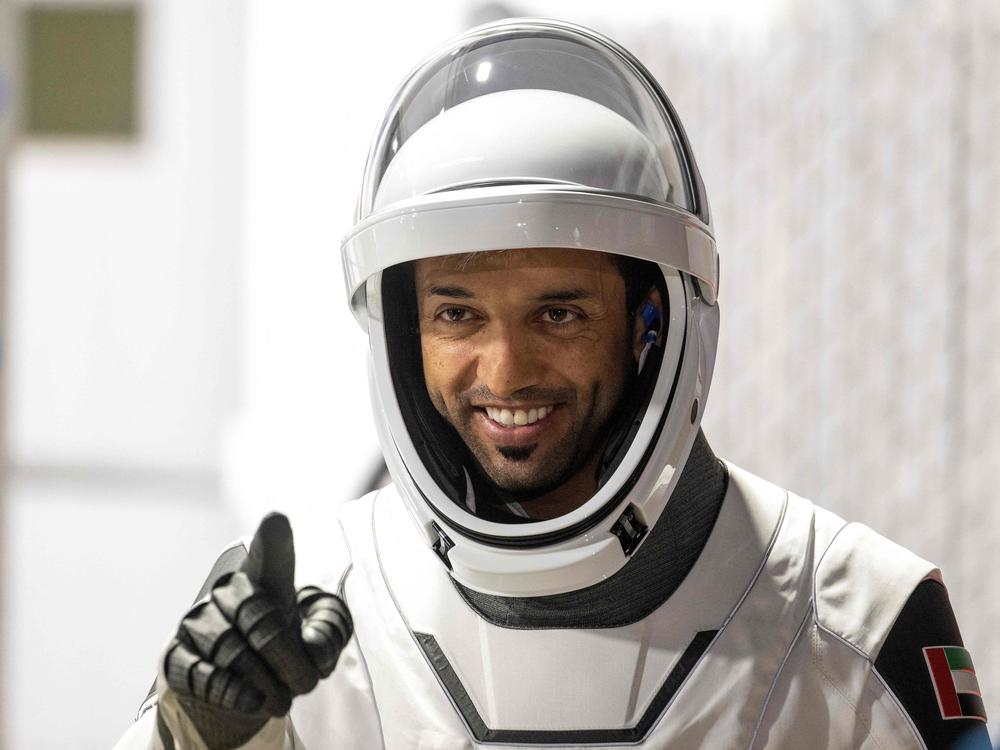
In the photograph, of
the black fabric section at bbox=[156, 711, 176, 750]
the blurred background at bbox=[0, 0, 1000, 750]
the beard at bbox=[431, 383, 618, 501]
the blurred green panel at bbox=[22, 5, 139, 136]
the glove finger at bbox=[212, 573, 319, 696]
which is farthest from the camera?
the blurred green panel at bbox=[22, 5, 139, 136]

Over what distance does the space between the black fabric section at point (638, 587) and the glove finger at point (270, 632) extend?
0.26 meters

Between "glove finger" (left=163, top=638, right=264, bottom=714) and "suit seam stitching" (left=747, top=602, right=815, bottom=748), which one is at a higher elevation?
"glove finger" (left=163, top=638, right=264, bottom=714)

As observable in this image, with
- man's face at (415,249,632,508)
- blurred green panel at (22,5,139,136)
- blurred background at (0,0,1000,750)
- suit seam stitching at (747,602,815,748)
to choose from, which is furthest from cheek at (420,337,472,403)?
blurred green panel at (22,5,139,136)

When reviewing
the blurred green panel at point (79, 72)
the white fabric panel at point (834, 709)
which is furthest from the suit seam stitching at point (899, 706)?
the blurred green panel at point (79, 72)

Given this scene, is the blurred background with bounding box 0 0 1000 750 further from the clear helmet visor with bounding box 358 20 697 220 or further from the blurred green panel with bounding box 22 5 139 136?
the clear helmet visor with bounding box 358 20 697 220

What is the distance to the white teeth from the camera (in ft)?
3.27

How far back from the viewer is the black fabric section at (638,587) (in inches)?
39.2

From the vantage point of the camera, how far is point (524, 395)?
98 centimetres

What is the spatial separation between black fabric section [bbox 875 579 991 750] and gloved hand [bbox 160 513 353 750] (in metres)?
0.47

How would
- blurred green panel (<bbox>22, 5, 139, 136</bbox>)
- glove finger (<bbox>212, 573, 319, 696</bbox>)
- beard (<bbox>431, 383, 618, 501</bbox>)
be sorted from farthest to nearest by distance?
blurred green panel (<bbox>22, 5, 139, 136</bbox>) < beard (<bbox>431, 383, 618, 501</bbox>) < glove finger (<bbox>212, 573, 319, 696</bbox>)

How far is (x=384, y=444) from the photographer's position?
104 cm

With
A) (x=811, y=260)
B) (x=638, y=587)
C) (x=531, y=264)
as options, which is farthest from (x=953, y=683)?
(x=811, y=260)

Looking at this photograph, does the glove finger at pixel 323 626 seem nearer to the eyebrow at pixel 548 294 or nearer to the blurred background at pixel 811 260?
the eyebrow at pixel 548 294

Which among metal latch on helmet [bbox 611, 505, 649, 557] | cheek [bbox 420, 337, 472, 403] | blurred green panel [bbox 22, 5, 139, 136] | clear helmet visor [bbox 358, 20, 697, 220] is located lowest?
metal latch on helmet [bbox 611, 505, 649, 557]
